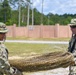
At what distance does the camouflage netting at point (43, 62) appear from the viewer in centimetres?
389

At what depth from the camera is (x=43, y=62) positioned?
3.90 m

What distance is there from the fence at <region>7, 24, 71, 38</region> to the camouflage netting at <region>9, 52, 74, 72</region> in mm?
40058

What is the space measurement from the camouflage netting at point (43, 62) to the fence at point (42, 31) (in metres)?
40.1

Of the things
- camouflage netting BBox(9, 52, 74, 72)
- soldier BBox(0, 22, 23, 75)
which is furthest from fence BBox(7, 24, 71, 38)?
soldier BBox(0, 22, 23, 75)

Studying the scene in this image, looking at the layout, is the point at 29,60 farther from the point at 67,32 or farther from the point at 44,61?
the point at 67,32

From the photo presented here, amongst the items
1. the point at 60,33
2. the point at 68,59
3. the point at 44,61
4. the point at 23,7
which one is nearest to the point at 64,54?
the point at 68,59

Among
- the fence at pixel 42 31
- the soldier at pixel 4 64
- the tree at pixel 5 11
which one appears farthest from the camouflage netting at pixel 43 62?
the tree at pixel 5 11

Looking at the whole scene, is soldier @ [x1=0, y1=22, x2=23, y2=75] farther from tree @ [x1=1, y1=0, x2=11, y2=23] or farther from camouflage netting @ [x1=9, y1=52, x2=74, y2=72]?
tree @ [x1=1, y1=0, x2=11, y2=23]

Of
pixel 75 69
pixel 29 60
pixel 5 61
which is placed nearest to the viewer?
pixel 5 61

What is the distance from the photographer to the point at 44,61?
393cm

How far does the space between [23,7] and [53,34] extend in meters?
Result: 37.2

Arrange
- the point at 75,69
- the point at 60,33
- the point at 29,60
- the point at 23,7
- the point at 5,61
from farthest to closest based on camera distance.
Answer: the point at 23,7, the point at 60,33, the point at 75,69, the point at 29,60, the point at 5,61

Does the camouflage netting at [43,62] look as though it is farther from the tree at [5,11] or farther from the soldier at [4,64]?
the tree at [5,11]

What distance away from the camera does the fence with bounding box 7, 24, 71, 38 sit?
148ft
